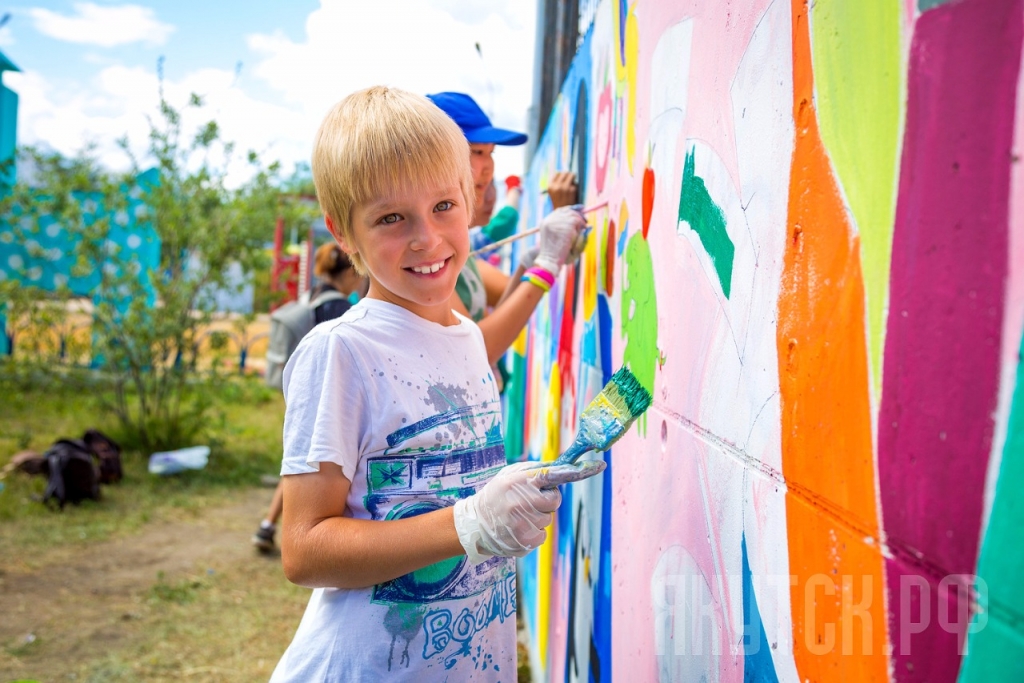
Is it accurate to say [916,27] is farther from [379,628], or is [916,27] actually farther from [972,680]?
[379,628]

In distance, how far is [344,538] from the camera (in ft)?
4.00

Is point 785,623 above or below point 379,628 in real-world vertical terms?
above

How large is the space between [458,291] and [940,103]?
1.89 m

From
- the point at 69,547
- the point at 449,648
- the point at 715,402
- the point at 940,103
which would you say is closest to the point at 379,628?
the point at 449,648

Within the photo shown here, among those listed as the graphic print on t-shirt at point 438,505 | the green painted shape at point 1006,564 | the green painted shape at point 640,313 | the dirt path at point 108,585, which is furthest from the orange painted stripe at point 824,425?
the dirt path at point 108,585

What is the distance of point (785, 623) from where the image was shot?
2.60ft

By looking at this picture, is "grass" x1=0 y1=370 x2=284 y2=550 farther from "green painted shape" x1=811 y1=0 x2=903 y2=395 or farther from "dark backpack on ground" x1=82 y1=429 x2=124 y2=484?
"green painted shape" x1=811 y1=0 x2=903 y2=395

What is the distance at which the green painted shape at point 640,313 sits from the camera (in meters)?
1.41

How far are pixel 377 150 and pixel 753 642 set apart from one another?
2.98ft

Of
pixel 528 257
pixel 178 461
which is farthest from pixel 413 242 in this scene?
pixel 178 461

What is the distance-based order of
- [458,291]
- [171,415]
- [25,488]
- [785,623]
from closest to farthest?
[785,623], [458,291], [25,488], [171,415]

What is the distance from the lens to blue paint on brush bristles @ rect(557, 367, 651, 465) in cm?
111

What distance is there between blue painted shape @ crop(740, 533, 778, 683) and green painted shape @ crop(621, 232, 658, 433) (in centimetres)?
50

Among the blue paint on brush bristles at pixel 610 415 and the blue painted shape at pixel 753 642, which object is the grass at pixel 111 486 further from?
the blue painted shape at pixel 753 642
